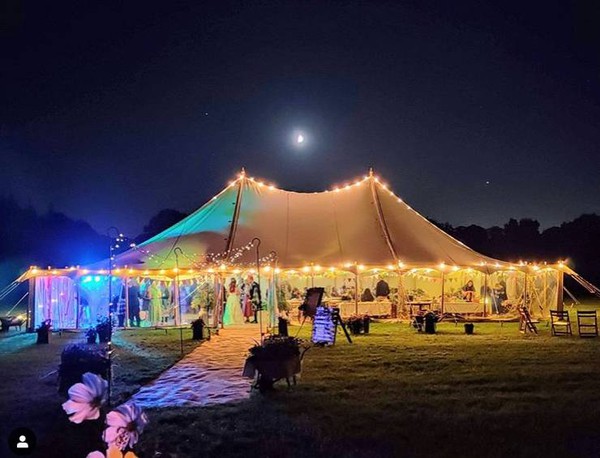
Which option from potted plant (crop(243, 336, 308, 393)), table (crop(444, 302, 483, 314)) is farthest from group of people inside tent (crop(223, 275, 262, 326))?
potted plant (crop(243, 336, 308, 393))

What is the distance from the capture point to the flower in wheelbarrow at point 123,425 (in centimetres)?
212

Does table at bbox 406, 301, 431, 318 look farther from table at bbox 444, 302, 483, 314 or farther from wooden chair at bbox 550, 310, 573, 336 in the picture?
wooden chair at bbox 550, 310, 573, 336

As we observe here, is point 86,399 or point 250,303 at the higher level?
point 250,303

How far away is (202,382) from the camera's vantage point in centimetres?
752

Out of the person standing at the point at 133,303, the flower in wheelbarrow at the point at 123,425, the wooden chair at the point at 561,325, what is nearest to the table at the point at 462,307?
the wooden chair at the point at 561,325

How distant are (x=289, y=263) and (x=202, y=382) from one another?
868 cm

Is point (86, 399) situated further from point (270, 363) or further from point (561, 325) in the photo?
point (561, 325)

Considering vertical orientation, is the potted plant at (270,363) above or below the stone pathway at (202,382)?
above

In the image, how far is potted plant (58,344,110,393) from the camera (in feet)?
21.8

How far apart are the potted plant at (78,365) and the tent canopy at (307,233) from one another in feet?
28.1

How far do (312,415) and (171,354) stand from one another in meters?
4.97

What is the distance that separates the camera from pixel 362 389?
22.8ft

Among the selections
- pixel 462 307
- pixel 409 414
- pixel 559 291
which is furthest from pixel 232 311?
pixel 409 414

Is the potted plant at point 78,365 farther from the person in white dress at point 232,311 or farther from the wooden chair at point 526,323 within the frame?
the wooden chair at point 526,323
